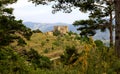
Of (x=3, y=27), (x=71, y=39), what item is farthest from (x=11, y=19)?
(x=71, y=39)

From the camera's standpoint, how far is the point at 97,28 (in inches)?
1320

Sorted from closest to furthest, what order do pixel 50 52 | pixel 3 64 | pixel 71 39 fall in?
pixel 3 64, pixel 50 52, pixel 71 39

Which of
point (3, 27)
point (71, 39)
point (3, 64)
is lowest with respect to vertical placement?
point (71, 39)

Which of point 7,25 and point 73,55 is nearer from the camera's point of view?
point 73,55

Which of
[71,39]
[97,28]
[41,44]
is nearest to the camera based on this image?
[97,28]

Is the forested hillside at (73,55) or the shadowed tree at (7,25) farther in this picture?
the shadowed tree at (7,25)

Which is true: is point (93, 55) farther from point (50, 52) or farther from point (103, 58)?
point (50, 52)

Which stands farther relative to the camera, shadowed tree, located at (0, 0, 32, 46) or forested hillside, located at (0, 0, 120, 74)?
shadowed tree, located at (0, 0, 32, 46)

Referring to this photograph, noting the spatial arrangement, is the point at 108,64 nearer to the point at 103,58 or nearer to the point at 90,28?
the point at 103,58

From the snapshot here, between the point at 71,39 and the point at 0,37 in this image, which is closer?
the point at 0,37

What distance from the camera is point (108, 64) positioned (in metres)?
6.31

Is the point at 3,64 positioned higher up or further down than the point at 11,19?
higher up

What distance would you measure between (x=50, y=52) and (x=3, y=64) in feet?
140

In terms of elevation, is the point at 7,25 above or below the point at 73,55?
below
